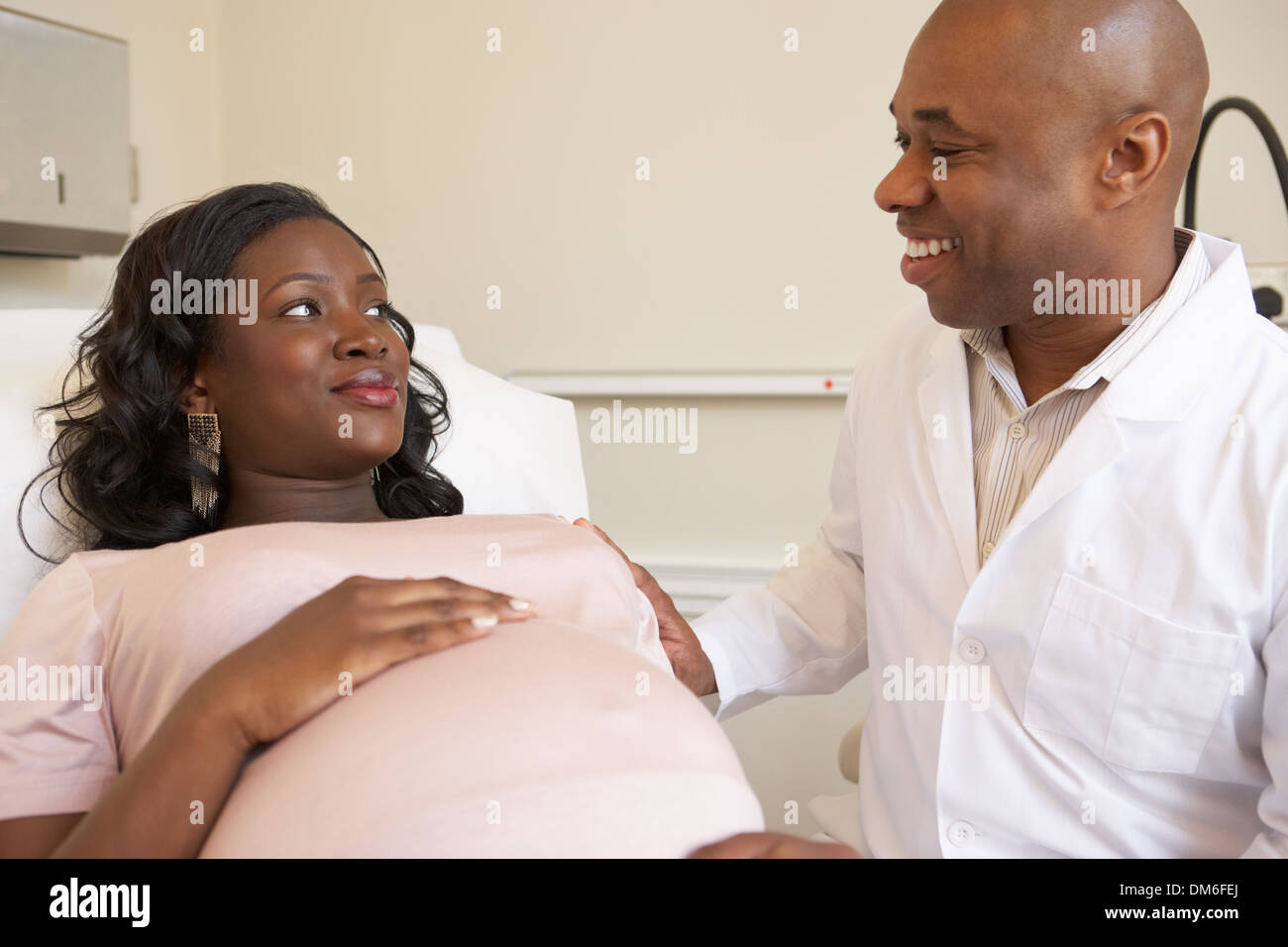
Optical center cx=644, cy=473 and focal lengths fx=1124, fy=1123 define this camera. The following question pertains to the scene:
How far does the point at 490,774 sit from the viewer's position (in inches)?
30.7

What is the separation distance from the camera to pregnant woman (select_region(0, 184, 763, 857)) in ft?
2.56

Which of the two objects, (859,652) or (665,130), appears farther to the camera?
(665,130)

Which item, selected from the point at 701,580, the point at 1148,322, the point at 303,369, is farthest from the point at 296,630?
the point at 701,580

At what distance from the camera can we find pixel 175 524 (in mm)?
1203

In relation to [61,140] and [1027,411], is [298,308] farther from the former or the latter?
[61,140]

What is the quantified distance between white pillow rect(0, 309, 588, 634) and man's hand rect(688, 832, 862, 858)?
2.79ft

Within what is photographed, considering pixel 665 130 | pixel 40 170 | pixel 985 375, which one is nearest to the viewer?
pixel 985 375

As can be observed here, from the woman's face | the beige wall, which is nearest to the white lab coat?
the woman's face

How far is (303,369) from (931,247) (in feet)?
2.23

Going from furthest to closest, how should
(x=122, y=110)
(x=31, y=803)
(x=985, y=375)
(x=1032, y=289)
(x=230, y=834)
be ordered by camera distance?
(x=122, y=110) < (x=985, y=375) < (x=1032, y=289) < (x=31, y=803) < (x=230, y=834)

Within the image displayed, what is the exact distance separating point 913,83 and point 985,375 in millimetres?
333

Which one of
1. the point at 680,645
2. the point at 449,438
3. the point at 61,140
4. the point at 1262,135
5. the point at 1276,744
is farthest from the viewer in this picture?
the point at 61,140
